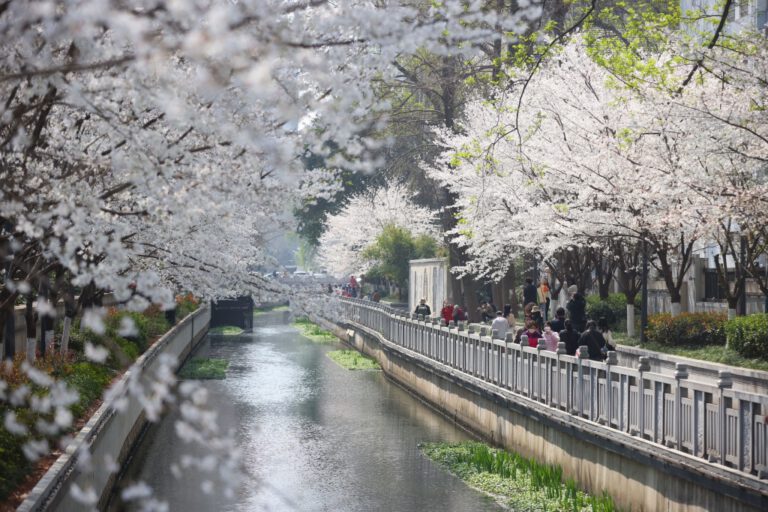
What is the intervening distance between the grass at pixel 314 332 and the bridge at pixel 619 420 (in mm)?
28239

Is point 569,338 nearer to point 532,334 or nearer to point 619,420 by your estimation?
point 532,334

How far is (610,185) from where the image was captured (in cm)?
2834

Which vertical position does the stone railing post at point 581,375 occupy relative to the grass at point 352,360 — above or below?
above

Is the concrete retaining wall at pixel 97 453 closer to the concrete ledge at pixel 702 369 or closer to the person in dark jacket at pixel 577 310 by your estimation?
the concrete ledge at pixel 702 369

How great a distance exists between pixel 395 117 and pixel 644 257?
1671 centimetres

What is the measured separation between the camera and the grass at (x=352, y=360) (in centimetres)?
4176

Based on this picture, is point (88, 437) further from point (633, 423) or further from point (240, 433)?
point (240, 433)

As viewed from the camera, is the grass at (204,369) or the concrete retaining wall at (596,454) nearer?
the concrete retaining wall at (596,454)

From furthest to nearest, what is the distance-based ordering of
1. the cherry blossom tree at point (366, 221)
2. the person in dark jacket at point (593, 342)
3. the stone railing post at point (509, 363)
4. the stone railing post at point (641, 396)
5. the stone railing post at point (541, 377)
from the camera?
the cherry blossom tree at point (366, 221) → the stone railing post at point (509, 363) → the stone railing post at point (541, 377) → the person in dark jacket at point (593, 342) → the stone railing post at point (641, 396)

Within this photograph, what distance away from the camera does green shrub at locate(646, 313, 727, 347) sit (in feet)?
87.4

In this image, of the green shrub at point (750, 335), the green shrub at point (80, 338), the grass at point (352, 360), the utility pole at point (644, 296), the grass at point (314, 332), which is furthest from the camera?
the grass at point (314, 332)

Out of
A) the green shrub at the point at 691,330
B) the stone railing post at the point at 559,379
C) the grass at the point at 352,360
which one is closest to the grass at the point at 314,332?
the grass at the point at 352,360

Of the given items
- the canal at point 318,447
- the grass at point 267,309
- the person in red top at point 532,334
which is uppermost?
the person in red top at point 532,334

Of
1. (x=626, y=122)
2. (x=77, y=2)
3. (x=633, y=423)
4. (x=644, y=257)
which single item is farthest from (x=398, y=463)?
(x=77, y=2)
